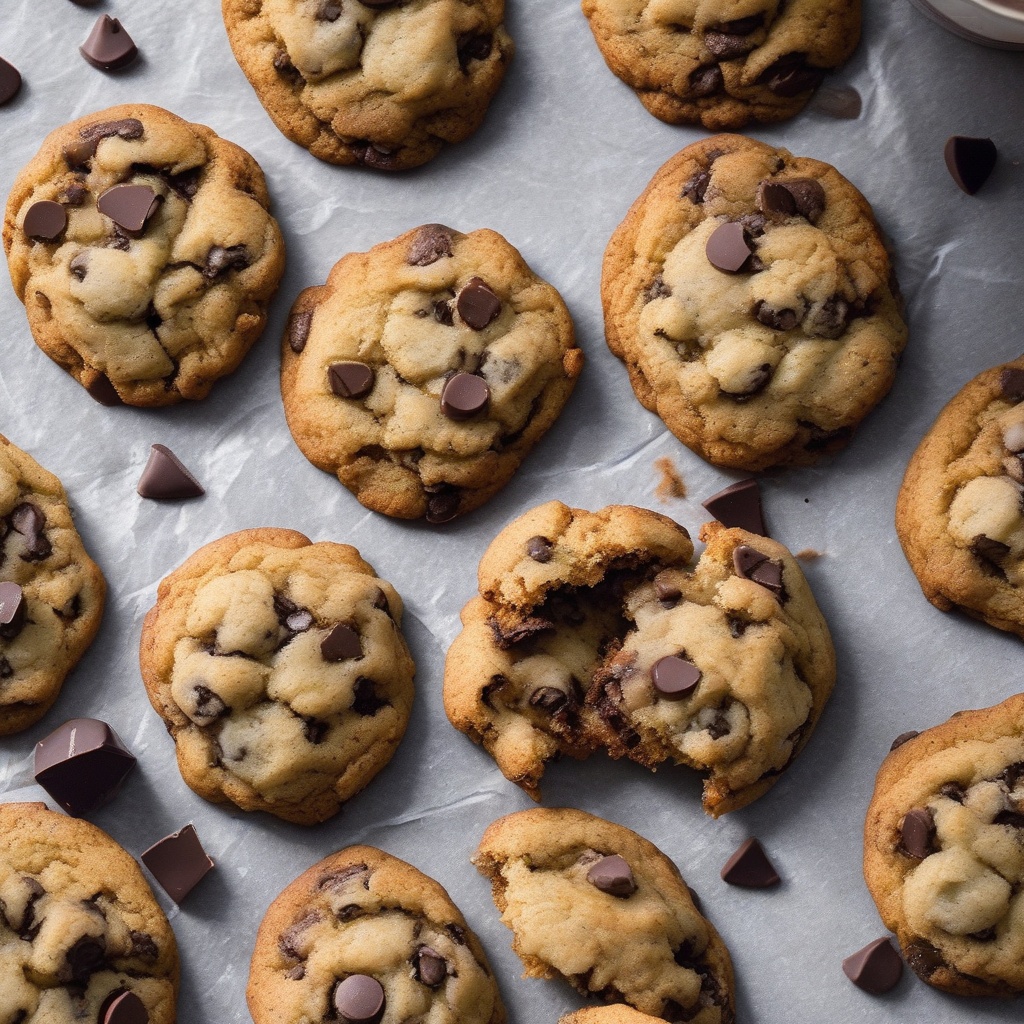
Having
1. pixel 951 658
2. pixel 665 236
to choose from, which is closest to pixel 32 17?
pixel 665 236

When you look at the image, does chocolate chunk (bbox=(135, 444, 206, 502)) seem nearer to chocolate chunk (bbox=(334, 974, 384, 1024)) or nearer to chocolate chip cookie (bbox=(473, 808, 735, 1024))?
chocolate chip cookie (bbox=(473, 808, 735, 1024))

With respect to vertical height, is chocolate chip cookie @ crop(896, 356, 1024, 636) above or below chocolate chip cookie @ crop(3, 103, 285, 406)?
below

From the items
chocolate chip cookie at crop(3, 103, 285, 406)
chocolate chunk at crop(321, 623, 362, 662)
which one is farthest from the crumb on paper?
chocolate chip cookie at crop(3, 103, 285, 406)

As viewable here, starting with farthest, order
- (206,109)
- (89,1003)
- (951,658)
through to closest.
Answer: (206,109), (951,658), (89,1003)

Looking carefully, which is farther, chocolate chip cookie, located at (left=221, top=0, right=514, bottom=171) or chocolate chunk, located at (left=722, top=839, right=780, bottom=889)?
chocolate chip cookie, located at (left=221, top=0, right=514, bottom=171)

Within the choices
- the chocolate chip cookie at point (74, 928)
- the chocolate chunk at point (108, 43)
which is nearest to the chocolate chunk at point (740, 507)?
the chocolate chip cookie at point (74, 928)

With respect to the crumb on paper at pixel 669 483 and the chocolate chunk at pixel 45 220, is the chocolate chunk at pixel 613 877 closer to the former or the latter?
the crumb on paper at pixel 669 483

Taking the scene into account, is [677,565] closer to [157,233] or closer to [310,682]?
[310,682]
